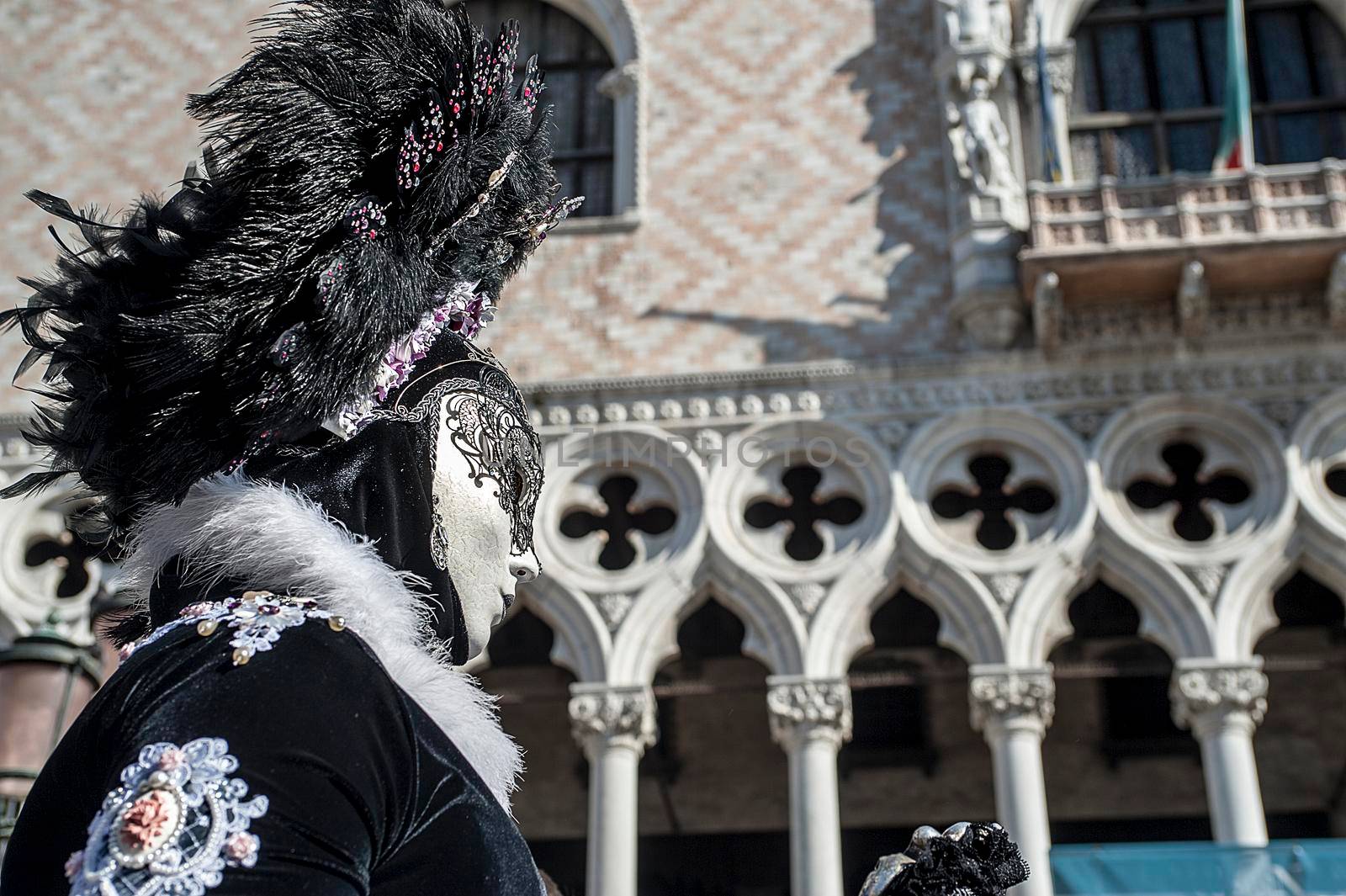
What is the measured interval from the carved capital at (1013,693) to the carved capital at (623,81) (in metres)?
4.25

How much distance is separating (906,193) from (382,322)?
8.14 m

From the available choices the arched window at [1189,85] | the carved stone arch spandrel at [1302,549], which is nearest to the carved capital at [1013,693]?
the carved stone arch spandrel at [1302,549]

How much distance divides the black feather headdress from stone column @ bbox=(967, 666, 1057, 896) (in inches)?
263

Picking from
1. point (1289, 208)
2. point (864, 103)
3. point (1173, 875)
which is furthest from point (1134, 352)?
point (1173, 875)

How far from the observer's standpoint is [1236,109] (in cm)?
912

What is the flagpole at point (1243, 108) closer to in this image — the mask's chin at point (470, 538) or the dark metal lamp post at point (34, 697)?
the dark metal lamp post at point (34, 697)

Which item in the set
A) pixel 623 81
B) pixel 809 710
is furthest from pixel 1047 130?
pixel 809 710

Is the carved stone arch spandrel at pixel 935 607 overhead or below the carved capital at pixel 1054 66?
below

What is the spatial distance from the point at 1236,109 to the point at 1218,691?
3.28m

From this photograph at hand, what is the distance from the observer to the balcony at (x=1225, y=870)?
651 centimetres

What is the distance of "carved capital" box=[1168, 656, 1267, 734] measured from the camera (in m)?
8.09

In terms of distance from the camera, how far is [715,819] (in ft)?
35.9

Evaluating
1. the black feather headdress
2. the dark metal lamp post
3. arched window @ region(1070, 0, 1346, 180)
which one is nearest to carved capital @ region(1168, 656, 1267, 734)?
arched window @ region(1070, 0, 1346, 180)

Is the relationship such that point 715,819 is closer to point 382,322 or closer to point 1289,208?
point 1289,208
